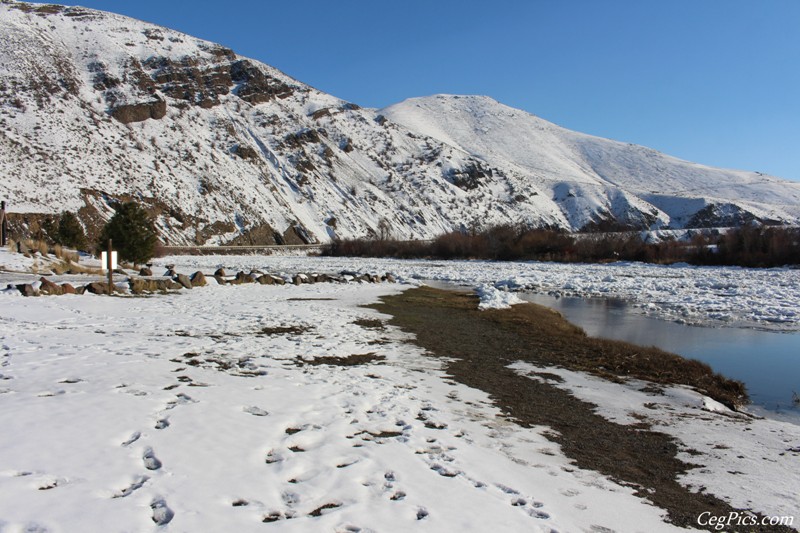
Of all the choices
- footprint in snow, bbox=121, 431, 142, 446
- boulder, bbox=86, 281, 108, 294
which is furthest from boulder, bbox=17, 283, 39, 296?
footprint in snow, bbox=121, 431, 142, 446

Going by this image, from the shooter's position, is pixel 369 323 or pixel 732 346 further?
pixel 369 323

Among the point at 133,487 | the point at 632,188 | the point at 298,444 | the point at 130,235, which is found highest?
the point at 632,188

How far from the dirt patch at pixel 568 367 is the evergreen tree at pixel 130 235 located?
17.5 meters

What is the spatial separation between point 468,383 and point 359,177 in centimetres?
10008

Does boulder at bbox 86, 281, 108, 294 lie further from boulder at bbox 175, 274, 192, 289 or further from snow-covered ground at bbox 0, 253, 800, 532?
snow-covered ground at bbox 0, 253, 800, 532

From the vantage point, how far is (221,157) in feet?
280

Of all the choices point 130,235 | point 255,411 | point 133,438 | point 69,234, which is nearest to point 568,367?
point 255,411

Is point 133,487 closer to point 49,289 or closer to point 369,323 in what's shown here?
point 369,323

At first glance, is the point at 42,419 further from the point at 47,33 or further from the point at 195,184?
the point at 47,33

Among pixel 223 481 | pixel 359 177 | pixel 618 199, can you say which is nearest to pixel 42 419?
pixel 223 481

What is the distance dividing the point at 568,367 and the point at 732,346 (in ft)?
23.3

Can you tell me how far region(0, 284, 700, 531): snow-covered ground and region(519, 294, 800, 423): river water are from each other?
5377mm

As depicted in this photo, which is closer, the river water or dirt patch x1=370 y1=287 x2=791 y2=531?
dirt patch x1=370 y1=287 x2=791 y2=531

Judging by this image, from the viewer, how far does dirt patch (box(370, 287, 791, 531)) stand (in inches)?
217
